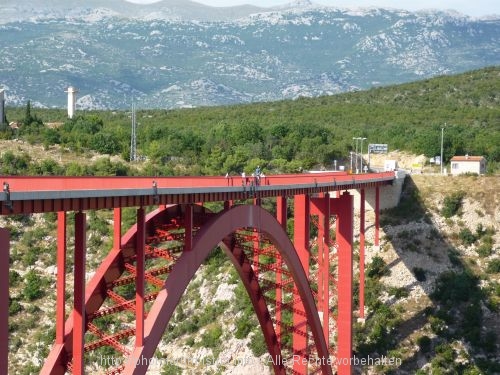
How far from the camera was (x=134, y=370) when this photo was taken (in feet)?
57.3

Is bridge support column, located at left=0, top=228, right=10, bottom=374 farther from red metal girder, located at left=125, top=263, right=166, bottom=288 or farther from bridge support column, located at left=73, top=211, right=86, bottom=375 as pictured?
red metal girder, located at left=125, top=263, right=166, bottom=288

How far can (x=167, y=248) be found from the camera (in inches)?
906

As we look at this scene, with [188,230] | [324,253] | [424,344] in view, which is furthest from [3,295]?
[424,344]

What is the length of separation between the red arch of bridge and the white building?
28.4m

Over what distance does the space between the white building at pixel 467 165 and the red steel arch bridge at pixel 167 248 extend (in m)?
19.8

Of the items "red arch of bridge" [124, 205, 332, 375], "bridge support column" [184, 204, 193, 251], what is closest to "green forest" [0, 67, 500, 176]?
"red arch of bridge" [124, 205, 332, 375]

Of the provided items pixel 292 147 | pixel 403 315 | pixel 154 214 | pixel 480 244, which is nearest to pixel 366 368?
pixel 403 315

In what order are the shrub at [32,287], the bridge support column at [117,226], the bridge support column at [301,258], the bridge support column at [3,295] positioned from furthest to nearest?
1. the shrub at [32,287]
2. the bridge support column at [301,258]
3. the bridge support column at [117,226]
4. the bridge support column at [3,295]

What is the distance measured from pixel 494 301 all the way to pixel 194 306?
16.1 m

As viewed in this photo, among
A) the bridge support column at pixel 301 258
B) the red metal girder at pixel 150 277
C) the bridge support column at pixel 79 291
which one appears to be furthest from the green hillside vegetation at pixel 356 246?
the bridge support column at pixel 79 291

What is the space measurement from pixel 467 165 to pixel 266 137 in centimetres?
1968

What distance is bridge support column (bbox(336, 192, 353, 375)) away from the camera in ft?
120

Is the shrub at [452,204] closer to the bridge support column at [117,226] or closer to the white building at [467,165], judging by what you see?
the white building at [467,165]

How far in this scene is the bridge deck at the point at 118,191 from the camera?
49.8ft
